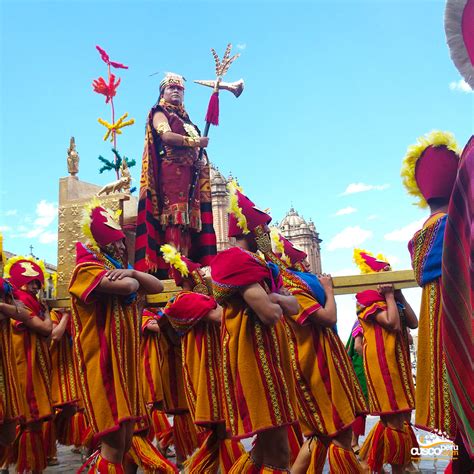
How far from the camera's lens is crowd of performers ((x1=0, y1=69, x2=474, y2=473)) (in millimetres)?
3398

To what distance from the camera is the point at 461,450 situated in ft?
8.09

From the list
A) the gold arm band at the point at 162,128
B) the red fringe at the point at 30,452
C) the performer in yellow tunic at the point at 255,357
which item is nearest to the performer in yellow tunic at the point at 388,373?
the performer in yellow tunic at the point at 255,357

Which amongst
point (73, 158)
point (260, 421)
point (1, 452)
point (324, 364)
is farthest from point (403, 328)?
point (73, 158)

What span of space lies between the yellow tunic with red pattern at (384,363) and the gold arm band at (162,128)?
293cm

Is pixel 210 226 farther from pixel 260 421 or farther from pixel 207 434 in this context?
pixel 260 421

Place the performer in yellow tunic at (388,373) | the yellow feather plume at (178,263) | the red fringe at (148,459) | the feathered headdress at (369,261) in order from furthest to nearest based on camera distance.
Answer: the feathered headdress at (369,261), the yellow feather plume at (178,263), the performer in yellow tunic at (388,373), the red fringe at (148,459)

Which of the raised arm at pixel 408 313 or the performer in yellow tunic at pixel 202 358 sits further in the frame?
the raised arm at pixel 408 313

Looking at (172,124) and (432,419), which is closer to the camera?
(432,419)

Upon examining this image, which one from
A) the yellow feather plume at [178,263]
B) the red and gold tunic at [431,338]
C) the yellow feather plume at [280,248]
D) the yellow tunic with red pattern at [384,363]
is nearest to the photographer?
the red and gold tunic at [431,338]

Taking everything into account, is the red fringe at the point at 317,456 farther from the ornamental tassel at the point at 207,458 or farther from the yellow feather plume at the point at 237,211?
the yellow feather plume at the point at 237,211

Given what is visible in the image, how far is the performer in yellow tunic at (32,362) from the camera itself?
5.58m

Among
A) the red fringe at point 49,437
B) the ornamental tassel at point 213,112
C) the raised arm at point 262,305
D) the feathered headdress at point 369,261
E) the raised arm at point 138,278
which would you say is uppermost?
the ornamental tassel at point 213,112

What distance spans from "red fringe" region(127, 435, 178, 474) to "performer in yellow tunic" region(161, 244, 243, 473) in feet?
0.68

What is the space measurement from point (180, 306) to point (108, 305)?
1012mm
